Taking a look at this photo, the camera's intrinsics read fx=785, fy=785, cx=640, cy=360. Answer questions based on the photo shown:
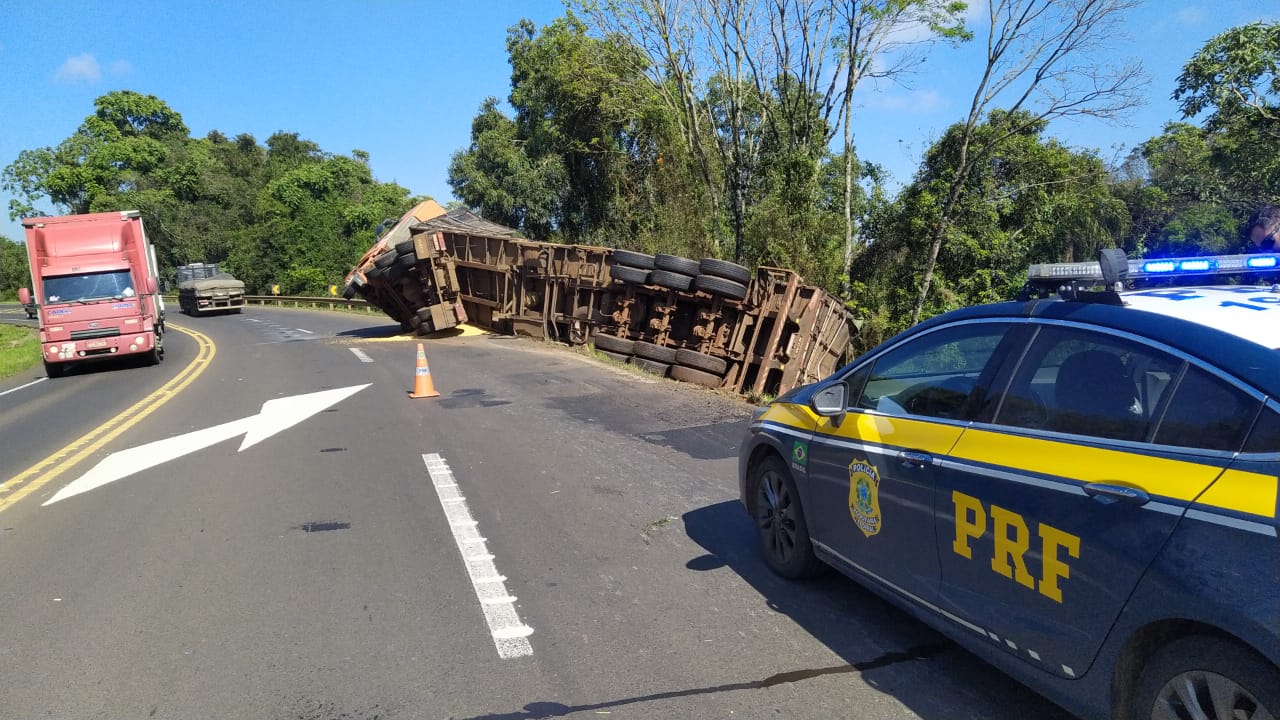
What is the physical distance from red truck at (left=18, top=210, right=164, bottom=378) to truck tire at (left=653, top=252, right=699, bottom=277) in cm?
1150

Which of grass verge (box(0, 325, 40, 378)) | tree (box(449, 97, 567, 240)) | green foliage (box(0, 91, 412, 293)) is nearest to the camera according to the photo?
grass verge (box(0, 325, 40, 378))

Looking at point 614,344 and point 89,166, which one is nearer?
point 614,344

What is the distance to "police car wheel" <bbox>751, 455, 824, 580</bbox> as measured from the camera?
4328 millimetres

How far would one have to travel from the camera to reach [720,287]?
11969 millimetres

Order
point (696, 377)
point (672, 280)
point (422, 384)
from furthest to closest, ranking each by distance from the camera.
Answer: point (672, 280) → point (696, 377) → point (422, 384)

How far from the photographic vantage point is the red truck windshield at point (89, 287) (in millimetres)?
16344

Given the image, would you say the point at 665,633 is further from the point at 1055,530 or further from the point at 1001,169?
the point at 1001,169

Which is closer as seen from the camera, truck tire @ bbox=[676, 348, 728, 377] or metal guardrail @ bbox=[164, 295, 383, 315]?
truck tire @ bbox=[676, 348, 728, 377]

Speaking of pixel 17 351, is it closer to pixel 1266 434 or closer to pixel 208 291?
pixel 208 291

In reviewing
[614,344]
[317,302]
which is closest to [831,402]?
[614,344]

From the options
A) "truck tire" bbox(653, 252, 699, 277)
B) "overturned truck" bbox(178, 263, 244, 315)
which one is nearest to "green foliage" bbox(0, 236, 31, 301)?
"overturned truck" bbox(178, 263, 244, 315)

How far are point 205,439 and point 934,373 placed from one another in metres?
8.01

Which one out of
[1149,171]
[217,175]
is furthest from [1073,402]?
[217,175]

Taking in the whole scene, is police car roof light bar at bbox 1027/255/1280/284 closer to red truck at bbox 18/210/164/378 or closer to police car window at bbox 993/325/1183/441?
police car window at bbox 993/325/1183/441
